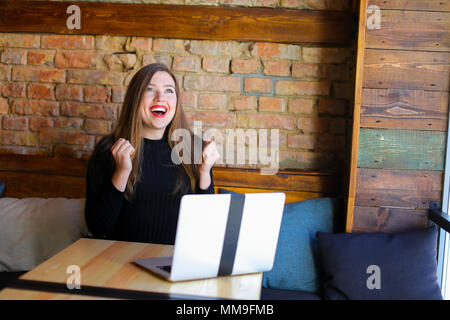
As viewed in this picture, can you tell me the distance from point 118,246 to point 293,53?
1.40 meters

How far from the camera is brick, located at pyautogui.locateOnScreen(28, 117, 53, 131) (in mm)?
2373

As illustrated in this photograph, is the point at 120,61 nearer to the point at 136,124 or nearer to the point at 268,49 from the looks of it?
the point at 136,124

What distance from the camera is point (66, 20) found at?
2299mm

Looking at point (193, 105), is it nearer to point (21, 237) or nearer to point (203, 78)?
point (203, 78)

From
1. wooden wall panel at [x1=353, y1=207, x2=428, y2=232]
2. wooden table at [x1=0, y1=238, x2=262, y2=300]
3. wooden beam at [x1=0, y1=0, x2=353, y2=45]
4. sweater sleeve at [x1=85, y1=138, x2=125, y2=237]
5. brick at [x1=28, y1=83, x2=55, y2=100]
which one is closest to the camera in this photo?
wooden table at [x1=0, y1=238, x2=262, y2=300]

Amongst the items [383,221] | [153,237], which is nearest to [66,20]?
[153,237]

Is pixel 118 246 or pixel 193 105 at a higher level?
pixel 193 105

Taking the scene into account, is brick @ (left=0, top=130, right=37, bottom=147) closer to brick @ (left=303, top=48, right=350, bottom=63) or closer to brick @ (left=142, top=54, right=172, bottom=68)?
brick @ (left=142, top=54, right=172, bottom=68)

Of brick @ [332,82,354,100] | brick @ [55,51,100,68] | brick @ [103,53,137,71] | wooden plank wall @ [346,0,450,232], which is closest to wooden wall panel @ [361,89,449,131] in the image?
wooden plank wall @ [346,0,450,232]

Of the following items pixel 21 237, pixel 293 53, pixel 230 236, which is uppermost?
pixel 293 53

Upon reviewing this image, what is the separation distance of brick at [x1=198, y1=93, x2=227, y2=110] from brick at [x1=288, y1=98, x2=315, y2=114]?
0.37 m

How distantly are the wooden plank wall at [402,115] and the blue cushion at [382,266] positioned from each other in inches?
5.2

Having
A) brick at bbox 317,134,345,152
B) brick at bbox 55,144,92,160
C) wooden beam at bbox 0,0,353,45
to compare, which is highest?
wooden beam at bbox 0,0,353,45
